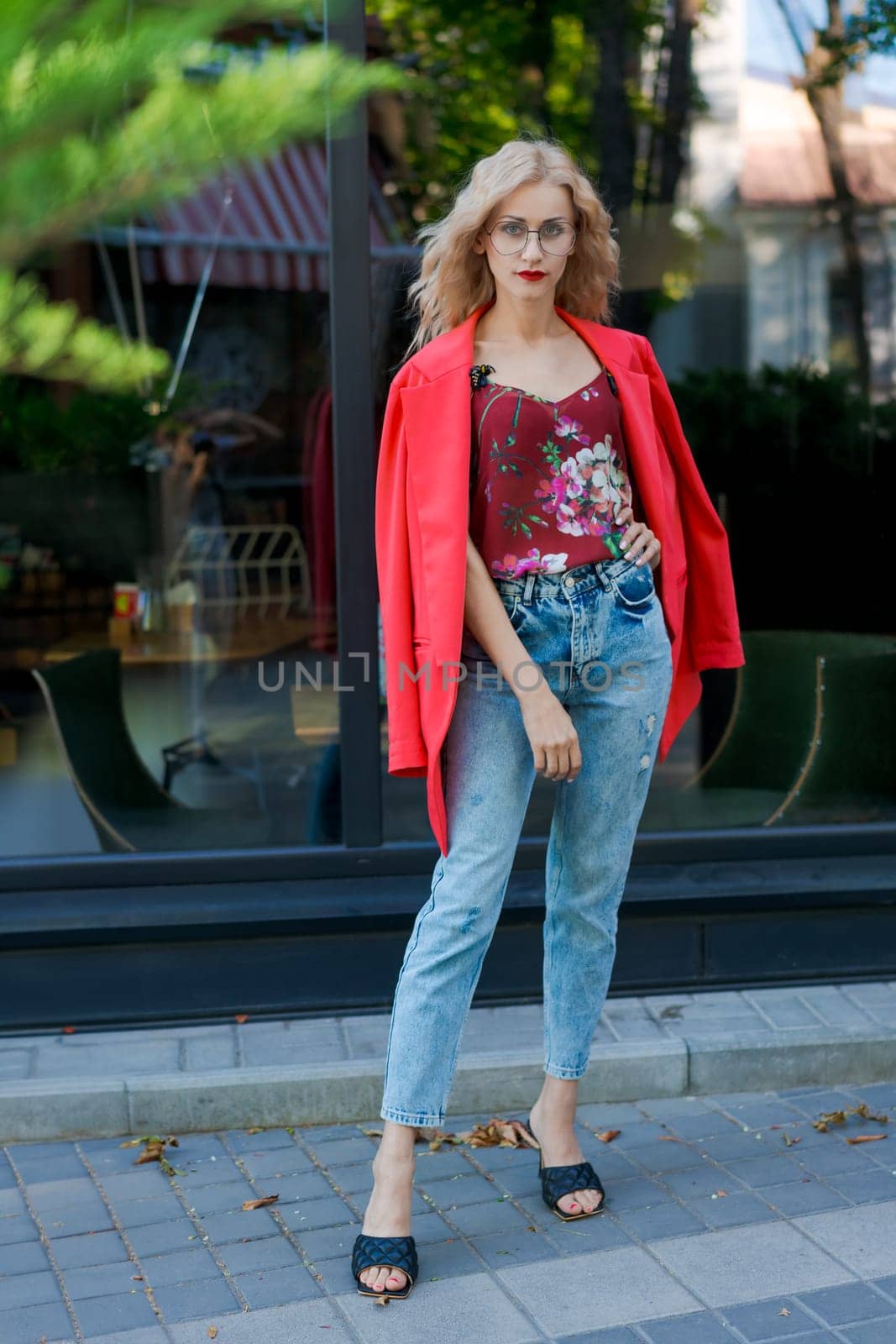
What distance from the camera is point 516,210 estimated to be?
8.02ft

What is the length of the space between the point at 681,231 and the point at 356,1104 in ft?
10.5

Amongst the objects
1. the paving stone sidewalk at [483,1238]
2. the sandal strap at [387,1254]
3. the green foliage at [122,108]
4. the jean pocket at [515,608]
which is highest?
the green foliage at [122,108]

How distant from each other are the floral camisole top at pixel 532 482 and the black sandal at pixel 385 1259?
3.86 ft

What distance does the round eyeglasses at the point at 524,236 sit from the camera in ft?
8.04

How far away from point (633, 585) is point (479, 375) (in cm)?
46

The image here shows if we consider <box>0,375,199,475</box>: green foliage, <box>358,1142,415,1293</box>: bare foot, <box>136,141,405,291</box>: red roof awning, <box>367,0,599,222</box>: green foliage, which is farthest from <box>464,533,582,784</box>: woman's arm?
<box>0,375,199,475</box>: green foliage

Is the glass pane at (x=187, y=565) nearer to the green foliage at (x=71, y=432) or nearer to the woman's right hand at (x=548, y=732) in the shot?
the green foliage at (x=71, y=432)

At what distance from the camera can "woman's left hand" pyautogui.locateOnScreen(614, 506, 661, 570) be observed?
251 centimetres

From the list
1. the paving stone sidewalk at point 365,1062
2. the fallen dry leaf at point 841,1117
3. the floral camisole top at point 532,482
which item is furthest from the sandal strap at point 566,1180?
the floral camisole top at point 532,482

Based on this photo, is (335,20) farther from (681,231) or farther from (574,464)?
(681,231)

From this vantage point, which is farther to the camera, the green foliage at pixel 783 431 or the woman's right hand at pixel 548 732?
the green foliage at pixel 783 431

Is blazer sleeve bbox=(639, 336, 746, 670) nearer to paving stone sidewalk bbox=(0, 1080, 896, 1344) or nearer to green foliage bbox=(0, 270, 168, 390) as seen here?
paving stone sidewalk bbox=(0, 1080, 896, 1344)

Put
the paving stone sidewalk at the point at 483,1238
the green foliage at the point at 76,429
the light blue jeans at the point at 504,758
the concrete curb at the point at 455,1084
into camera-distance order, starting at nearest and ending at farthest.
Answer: the paving stone sidewalk at the point at 483,1238, the light blue jeans at the point at 504,758, the concrete curb at the point at 455,1084, the green foliage at the point at 76,429

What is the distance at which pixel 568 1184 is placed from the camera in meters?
2.71
